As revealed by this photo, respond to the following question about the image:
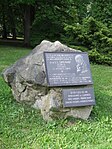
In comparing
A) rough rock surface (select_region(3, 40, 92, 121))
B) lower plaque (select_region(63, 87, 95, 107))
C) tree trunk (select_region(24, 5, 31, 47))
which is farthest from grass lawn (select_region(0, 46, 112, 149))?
tree trunk (select_region(24, 5, 31, 47))

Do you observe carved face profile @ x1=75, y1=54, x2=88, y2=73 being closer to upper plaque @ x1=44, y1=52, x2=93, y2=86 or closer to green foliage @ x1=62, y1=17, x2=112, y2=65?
upper plaque @ x1=44, y1=52, x2=93, y2=86

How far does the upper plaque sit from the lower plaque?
0.38 feet

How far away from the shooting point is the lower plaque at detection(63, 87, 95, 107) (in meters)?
4.81

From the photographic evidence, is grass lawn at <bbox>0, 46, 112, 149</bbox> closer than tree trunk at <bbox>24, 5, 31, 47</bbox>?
Yes

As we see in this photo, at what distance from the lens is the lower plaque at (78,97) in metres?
4.81

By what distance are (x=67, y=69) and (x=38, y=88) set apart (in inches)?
22.6

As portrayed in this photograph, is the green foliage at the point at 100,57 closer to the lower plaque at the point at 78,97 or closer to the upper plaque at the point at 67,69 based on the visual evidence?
the upper plaque at the point at 67,69

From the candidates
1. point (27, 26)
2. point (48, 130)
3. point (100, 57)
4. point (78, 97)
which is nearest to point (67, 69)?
point (78, 97)

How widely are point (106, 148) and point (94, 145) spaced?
236 millimetres

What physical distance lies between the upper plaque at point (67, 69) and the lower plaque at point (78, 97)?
0.12 meters

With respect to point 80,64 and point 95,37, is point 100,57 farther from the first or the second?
point 80,64

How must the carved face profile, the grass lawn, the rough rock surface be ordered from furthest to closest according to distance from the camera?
the carved face profile
the rough rock surface
the grass lawn

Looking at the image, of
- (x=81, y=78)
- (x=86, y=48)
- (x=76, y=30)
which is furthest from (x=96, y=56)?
(x=81, y=78)

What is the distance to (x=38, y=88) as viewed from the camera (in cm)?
509
